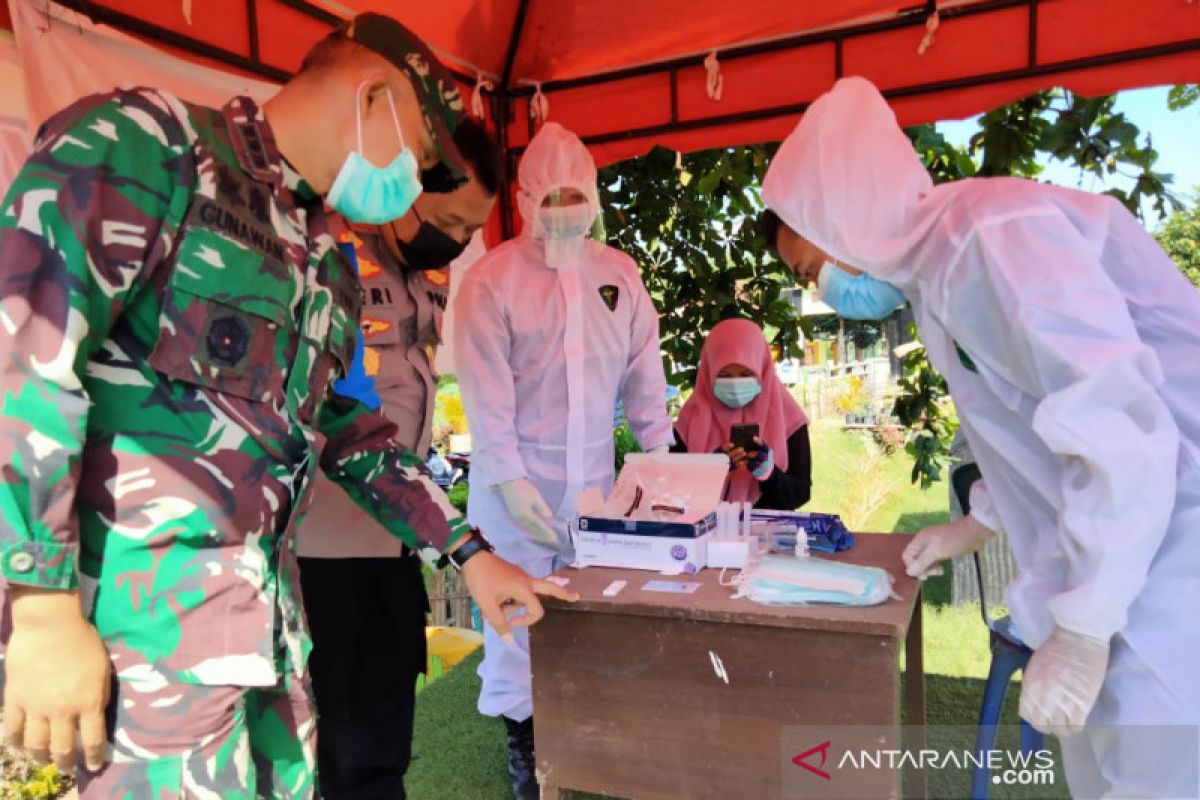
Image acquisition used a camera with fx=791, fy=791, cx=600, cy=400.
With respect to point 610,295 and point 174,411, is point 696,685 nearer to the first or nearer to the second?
point 174,411

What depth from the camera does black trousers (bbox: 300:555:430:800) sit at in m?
1.71

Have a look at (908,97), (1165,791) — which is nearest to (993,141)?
(908,97)

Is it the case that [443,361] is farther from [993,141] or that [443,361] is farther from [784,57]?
[993,141]

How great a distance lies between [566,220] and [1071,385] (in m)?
1.69

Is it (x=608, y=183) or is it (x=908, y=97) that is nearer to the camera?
(x=908, y=97)

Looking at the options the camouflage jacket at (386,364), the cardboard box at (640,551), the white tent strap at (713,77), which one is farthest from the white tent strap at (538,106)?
the cardboard box at (640,551)

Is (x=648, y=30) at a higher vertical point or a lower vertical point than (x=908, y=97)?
higher

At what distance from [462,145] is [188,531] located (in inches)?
46.3

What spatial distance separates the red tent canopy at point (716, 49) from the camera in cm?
235

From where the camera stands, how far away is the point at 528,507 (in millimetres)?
2289

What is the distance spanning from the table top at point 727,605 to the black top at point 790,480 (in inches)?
43.4

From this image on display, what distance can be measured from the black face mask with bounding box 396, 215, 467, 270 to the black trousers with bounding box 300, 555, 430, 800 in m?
0.68

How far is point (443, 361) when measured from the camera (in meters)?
3.34

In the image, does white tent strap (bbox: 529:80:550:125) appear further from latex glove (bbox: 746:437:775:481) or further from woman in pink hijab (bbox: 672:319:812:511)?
latex glove (bbox: 746:437:775:481)
